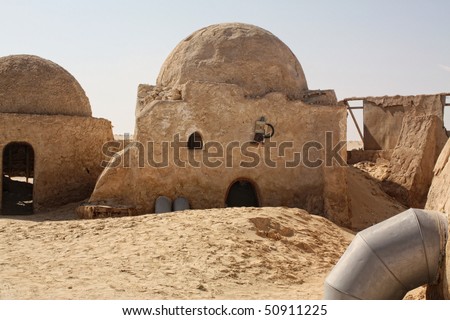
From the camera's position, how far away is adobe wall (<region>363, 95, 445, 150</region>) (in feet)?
59.4

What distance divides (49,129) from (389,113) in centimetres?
1140

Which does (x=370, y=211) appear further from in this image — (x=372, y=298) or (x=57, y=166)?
(x=372, y=298)

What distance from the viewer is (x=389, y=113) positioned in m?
19.0

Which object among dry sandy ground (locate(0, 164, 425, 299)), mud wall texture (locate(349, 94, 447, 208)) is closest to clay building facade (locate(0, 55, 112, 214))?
dry sandy ground (locate(0, 164, 425, 299))

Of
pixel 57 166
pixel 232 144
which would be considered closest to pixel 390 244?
pixel 232 144

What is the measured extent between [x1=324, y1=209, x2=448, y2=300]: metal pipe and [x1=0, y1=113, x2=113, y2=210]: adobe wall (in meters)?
9.93

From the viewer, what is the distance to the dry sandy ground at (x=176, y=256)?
6828 mm

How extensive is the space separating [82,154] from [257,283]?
8346 mm

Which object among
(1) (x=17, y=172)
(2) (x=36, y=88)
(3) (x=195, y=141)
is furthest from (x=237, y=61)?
(1) (x=17, y=172)

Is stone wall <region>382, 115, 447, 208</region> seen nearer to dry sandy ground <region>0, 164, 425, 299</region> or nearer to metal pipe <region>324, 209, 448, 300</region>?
dry sandy ground <region>0, 164, 425, 299</region>

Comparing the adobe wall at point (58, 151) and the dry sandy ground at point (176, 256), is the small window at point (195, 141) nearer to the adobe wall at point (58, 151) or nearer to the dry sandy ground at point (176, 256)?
the dry sandy ground at point (176, 256)

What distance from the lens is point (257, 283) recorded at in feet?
24.5

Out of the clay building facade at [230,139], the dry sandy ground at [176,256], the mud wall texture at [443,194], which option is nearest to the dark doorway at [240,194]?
the clay building facade at [230,139]
